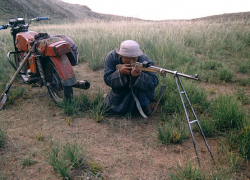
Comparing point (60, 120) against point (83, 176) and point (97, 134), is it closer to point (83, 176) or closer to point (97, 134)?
point (97, 134)

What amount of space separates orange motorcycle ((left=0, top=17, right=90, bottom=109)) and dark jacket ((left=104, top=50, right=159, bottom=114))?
49 cm

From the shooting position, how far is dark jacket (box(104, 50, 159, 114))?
2.87 metres

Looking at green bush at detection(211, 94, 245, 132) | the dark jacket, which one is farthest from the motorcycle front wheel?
green bush at detection(211, 94, 245, 132)

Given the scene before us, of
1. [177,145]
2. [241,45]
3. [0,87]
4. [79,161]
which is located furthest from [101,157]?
[241,45]

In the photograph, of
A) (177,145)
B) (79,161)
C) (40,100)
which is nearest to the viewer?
(79,161)

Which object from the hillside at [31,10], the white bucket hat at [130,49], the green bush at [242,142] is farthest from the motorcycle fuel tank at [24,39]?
the hillside at [31,10]

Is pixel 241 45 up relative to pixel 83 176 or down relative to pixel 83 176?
up

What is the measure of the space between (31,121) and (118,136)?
1434mm

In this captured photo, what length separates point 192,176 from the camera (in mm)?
1720

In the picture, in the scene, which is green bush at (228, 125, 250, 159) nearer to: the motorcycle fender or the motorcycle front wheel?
the motorcycle fender

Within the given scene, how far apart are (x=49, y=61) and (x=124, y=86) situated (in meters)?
1.42

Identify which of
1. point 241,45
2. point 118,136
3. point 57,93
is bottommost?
point 118,136

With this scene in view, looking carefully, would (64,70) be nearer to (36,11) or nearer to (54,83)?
(54,83)

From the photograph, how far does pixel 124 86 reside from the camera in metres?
3.15
